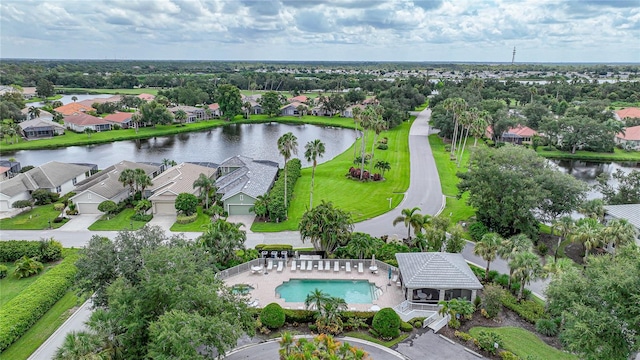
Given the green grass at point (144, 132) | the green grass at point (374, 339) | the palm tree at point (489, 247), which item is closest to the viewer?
the green grass at point (374, 339)

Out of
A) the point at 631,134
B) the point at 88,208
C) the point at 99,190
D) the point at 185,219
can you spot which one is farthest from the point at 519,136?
the point at 88,208

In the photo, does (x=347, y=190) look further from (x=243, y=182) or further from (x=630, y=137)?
(x=630, y=137)

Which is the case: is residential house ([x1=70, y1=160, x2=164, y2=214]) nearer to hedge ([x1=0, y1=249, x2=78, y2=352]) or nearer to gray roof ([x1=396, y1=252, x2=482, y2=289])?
hedge ([x1=0, y1=249, x2=78, y2=352])

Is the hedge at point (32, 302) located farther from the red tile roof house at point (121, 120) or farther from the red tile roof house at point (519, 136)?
the red tile roof house at point (519, 136)

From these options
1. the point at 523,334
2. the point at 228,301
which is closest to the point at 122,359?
the point at 228,301

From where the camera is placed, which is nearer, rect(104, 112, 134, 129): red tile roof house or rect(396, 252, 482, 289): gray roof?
rect(396, 252, 482, 289): gray roof

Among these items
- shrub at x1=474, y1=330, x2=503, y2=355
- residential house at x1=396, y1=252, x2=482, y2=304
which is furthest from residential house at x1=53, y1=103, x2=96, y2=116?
shrub at x1=474, y1=330, x2=503, y2=355

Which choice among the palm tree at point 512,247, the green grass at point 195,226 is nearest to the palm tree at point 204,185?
the green grass at point 195,226
